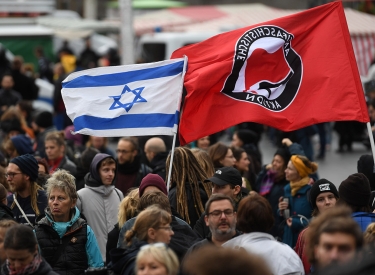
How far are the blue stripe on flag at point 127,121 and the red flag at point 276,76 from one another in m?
0.15

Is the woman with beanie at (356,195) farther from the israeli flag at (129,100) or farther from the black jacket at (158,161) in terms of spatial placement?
the black jacket at (158,161)

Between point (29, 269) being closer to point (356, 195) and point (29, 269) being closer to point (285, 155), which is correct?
point (356, 195)

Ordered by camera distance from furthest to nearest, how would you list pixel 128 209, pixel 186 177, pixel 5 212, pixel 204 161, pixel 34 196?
pixel 204 161 < pixel 186 177 < pixel 34 196 < pixel 5 212 < pixel 128 209

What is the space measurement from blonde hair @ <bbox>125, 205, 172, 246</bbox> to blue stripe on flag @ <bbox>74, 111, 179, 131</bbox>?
246 centimetres

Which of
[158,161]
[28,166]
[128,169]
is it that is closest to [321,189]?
[28,166]

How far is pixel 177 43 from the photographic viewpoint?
82.1ft

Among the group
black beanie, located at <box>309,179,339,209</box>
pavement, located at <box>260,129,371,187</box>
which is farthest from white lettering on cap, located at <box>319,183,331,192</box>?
pavement, located at <box>260,129,371,187</box>

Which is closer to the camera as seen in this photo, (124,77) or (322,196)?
(322,196)

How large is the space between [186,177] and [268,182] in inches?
84.6

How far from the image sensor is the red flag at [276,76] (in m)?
8.40

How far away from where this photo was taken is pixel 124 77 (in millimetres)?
8773

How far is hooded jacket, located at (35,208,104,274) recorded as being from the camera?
7195 mm

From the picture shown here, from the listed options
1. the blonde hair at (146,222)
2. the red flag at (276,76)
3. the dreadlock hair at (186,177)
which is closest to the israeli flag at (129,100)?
the red flag at (276,76)

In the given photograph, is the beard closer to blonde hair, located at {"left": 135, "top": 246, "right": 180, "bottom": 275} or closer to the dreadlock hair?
blonde hair, located at {"left": 135, "top": 246, "right": 180, "bottom": 275}
